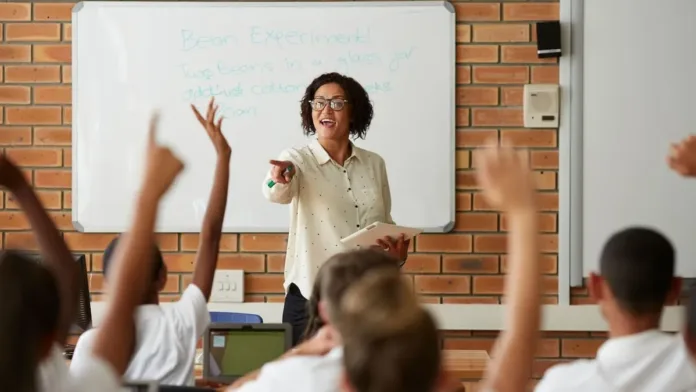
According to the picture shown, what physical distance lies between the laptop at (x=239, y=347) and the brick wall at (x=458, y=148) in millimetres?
1898

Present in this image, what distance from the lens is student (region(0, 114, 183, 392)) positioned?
3.93ft

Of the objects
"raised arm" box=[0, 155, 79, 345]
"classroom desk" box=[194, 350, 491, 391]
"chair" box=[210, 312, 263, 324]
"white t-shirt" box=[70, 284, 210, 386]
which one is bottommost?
"classroom desk" box=[194, 350, 491, 391]

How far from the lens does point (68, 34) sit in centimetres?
421

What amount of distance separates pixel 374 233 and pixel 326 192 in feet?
1.26

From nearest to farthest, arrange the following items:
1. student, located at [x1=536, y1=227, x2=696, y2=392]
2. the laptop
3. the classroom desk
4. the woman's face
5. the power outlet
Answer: student, located at [x1=536, y1=227, x2=696, y2=392], the laptop, the classroom desk, the woman's face, the power outlet

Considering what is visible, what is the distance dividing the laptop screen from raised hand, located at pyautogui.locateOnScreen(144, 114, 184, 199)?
87 centimetres

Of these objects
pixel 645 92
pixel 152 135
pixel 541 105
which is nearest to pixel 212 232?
pixel 152 135

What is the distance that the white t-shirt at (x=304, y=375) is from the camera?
1.49m

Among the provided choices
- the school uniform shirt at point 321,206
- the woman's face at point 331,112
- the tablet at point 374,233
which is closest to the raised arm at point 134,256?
the tablet at point 374,233

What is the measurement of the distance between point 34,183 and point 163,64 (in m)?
0.78

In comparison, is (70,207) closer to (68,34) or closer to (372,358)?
(68,34)

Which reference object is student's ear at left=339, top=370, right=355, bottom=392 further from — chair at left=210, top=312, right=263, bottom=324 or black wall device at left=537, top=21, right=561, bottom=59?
black wall device at left=537, top=21, right=561, bottom=59

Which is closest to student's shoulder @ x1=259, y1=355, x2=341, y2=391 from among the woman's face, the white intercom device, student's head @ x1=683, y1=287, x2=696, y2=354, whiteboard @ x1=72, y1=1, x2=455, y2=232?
student's head @ x1=683, y1=287, x2=696, y2=354

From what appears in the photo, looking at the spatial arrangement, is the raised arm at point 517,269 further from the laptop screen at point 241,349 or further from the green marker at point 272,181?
Result: the green marker at point 272,181
